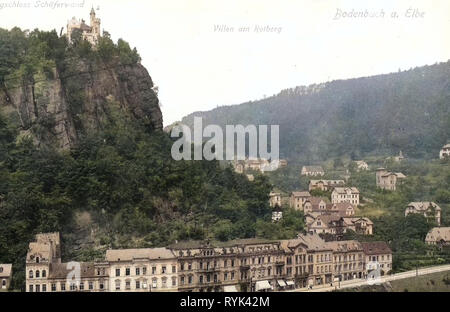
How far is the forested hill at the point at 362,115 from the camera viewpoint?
141 feet

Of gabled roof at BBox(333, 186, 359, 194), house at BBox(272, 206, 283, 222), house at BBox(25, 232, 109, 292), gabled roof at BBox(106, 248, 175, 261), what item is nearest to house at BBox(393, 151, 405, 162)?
gabled roof at BBox(333, 186, 359, 194)

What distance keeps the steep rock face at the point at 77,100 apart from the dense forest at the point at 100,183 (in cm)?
9

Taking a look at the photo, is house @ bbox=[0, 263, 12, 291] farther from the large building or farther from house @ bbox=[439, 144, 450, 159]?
house @ bbox=[439, 144, 450, 159]

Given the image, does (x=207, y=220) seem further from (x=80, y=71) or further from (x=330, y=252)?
(x=80, y=71)

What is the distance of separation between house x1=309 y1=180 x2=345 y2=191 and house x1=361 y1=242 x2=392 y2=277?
26.6 feet

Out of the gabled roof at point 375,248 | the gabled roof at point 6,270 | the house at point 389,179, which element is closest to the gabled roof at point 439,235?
the gabled roof at point 375,248

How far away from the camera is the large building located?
1246 inches

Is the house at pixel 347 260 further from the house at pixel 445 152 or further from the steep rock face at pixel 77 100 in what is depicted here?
the house at pixel 445 152

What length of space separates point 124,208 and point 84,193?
151 centimetres

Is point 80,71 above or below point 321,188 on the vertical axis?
above

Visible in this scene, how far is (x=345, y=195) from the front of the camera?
3538 centimetres

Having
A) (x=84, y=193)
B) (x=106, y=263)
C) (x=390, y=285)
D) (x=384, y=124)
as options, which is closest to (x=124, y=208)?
(x=84, y=193)

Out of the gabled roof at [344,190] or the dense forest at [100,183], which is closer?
the dense forest at [100,183]

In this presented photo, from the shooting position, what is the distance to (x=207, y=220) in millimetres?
27922
